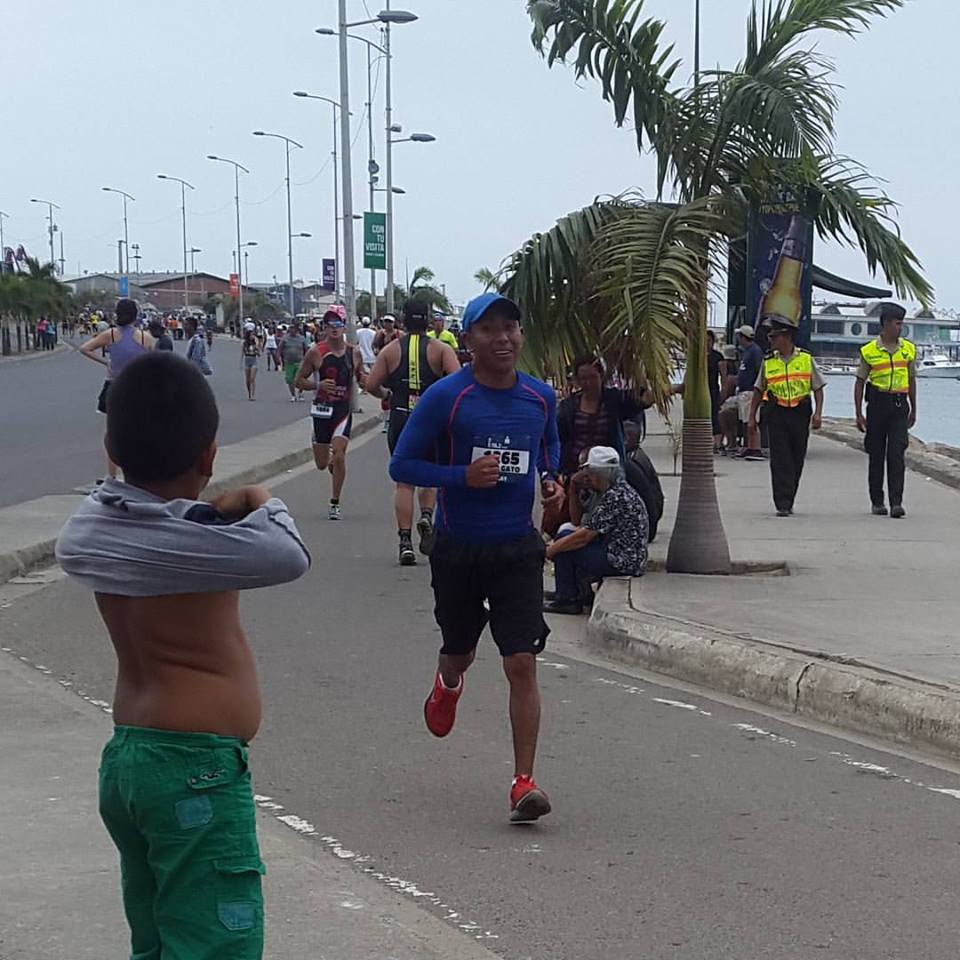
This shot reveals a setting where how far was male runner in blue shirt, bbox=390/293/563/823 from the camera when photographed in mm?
5965

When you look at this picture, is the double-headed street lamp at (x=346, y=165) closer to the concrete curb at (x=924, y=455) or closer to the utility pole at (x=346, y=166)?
the utility pole at (x=346, y=166)

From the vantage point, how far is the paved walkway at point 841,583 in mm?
8883

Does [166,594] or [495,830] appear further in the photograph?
[495,830]

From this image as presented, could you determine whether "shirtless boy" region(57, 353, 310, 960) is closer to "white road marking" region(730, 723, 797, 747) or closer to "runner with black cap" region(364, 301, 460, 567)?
"white road marking" region(730, 723, 797, 747)

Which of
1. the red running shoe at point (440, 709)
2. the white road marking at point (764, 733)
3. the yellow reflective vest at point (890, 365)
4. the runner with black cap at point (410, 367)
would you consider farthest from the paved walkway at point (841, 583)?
the red running shoe at point (440, 709)

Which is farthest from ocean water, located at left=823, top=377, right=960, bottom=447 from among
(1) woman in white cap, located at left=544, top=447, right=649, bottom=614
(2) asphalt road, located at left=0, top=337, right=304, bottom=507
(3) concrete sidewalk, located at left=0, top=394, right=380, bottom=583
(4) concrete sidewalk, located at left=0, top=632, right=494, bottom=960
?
(4) concrete sidewalk, located at left=0, top=632, right=494, bottom=960

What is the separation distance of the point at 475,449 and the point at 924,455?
16384 mm

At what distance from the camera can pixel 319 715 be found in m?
7.64

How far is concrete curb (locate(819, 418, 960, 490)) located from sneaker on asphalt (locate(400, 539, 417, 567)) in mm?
8442

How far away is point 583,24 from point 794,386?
497 centimetres

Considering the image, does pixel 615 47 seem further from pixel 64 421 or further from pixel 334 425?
pixel 64 421

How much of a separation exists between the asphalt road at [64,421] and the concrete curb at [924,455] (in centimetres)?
921

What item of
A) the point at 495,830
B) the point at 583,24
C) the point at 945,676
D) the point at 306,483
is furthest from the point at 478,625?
the point at 306,483

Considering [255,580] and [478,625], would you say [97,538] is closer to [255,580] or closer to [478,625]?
[255,580]
